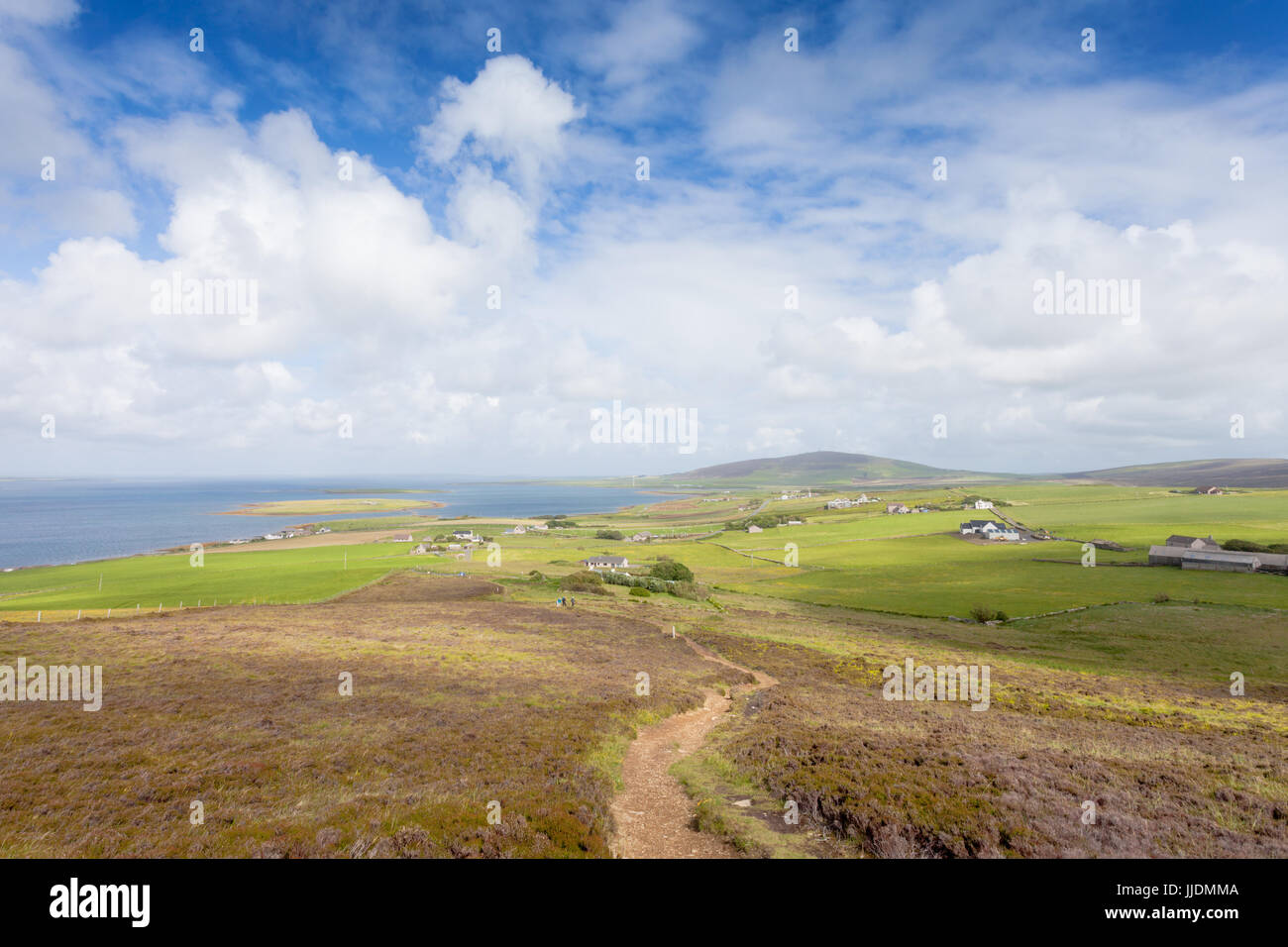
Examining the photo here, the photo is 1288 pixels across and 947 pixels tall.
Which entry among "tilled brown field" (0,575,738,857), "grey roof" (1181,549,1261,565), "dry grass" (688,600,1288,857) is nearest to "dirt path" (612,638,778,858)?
"tilled brown field" (0,575,738,857)

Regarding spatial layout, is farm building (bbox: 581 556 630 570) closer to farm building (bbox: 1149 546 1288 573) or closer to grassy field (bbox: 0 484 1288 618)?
grassy field (bbox: 0 484 1288 618)

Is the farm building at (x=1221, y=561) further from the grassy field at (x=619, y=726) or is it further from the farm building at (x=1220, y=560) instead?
the grassy field at (x=619, y=726)

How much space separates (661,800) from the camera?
14219 millimetres

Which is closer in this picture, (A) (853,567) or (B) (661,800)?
(B) (661,800)

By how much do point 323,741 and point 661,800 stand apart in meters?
11.8

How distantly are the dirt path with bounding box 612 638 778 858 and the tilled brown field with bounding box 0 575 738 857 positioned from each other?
24.7 inches

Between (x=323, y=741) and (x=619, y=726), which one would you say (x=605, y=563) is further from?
(x=323, y=741)

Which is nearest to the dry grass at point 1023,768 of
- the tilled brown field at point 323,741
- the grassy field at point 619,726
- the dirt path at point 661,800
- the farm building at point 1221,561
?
the grassy field at point 619,726

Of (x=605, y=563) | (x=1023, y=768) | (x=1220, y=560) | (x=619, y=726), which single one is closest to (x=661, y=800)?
(x=619, y=726)

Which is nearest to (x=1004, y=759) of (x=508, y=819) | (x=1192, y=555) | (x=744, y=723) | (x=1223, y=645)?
(x=744, y=723)

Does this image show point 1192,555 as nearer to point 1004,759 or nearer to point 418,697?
point 1004,759

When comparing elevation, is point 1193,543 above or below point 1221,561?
above

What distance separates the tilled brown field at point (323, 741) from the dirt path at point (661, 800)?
63cm

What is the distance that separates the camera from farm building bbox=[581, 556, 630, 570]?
286 feet
